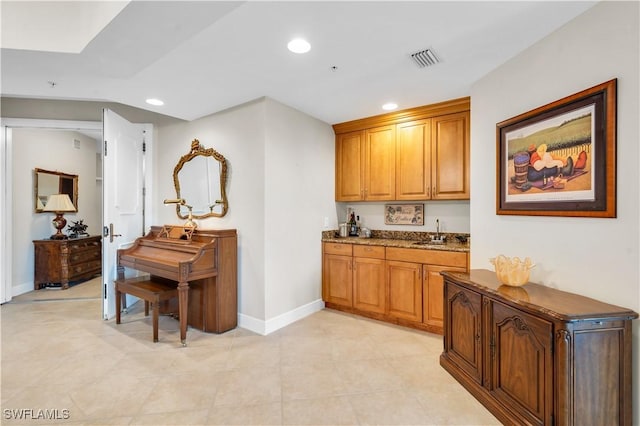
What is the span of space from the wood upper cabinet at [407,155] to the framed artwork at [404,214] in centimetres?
33

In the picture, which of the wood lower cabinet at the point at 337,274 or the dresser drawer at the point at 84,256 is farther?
the dresser drawer at the point at 84,256

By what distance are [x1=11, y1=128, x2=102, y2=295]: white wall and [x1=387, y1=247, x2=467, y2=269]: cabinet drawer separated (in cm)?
529

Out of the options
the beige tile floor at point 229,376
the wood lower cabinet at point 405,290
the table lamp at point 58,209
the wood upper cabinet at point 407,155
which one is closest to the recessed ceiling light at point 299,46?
the wood upper cabinet at point 407,155

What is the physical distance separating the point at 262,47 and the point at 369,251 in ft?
7.62

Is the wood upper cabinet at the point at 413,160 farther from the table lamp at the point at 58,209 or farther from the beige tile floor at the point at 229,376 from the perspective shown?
the table lamp at the point at 58,209

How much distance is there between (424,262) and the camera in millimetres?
3057

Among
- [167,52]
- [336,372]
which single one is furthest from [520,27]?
[336,372]

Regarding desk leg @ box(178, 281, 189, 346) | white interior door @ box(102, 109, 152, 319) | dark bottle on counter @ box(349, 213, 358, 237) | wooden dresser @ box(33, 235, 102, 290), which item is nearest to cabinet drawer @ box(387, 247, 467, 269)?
dark bottle on counter @ box(349, 213, 358, 237)

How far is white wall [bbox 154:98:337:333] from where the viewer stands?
3.10 metres

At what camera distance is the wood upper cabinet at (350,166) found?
12.6ft

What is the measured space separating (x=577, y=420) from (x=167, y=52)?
325 centimetres

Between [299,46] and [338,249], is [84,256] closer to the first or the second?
[338,249]

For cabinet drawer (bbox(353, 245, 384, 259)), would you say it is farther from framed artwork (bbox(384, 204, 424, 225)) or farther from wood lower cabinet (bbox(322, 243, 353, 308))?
framed artwork (bbox(384, 204, 424, 225))

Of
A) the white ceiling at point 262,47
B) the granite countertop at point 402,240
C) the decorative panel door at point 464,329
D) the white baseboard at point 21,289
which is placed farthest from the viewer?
the white baseboard at point 21,289
